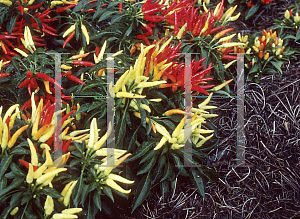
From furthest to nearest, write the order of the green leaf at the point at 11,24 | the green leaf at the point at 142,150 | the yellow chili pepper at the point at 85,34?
1. the yellow chili pepper at the point at 85,34
2. the green leaf at the point at 11,24
3. the green leaf at the point at 142,150

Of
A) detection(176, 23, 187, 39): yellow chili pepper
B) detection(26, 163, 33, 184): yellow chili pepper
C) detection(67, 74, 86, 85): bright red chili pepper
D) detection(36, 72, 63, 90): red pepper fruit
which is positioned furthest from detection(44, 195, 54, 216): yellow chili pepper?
detection(176, 23, 187, 39): yellow chili pepper

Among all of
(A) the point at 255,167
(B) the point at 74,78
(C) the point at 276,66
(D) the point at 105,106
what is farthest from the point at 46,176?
(C) the point at 276,66

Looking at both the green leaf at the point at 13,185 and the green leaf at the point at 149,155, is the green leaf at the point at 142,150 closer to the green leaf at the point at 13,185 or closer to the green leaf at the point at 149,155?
the green leaf at the point at 149,155

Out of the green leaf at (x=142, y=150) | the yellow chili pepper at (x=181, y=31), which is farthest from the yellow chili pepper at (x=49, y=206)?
the yellow chili pepper at (x=181, y=31)

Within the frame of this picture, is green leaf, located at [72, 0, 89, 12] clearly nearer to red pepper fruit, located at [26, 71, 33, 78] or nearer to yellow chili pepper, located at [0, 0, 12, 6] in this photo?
yellow chili pepper, located at [0, 0, 12, 6]

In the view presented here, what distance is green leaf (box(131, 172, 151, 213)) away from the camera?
1.70 meters

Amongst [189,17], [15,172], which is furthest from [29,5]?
[15,172]

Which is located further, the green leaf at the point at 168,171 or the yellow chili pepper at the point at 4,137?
the green leaf at the point at 168,171

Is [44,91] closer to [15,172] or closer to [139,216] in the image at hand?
[15,172]

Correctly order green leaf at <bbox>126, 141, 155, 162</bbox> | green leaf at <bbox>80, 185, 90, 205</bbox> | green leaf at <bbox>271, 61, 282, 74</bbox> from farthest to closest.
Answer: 1. green leaf at <bbox>271, 61, 282, 74</bbox>
2. green leaf at <bbox>126, 141, 155, 162</bbox>
3. green leaf at <bbox>80, 185, 90, 205</bbox>

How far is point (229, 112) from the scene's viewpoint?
2342 mm

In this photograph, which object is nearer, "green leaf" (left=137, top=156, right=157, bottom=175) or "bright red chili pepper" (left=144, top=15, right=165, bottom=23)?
"green leaf" (left=137, top=156, right=157, bottom=175)

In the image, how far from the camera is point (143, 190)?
1.72m

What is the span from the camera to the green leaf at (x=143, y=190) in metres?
1.70
